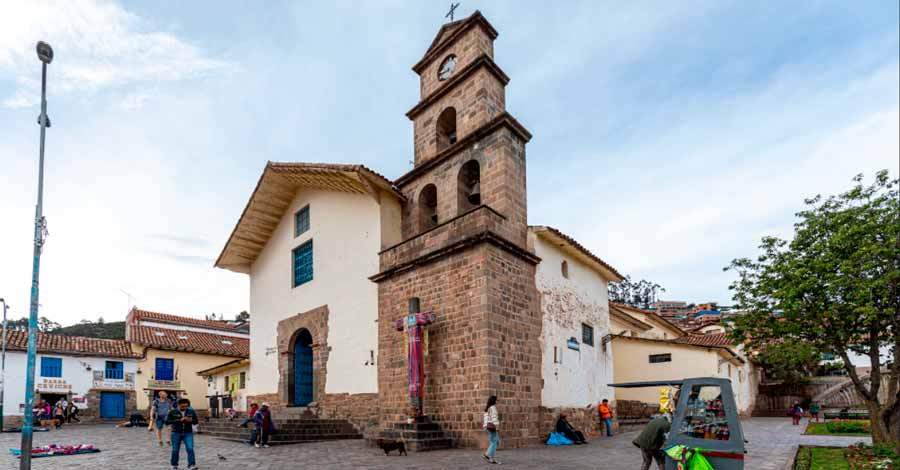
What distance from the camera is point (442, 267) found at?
1447 centimetres

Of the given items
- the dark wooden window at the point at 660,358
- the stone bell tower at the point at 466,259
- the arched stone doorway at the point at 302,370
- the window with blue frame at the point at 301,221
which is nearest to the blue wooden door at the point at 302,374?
the arched stone doorway at the point at 302,370

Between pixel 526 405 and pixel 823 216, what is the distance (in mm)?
7498

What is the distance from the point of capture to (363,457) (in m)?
11.9

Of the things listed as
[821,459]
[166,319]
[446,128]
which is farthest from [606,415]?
[166,319]

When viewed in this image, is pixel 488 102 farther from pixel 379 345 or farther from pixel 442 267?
pixel 379 345

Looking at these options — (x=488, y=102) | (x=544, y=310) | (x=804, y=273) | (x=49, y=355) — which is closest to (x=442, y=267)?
(x=544, y=310)

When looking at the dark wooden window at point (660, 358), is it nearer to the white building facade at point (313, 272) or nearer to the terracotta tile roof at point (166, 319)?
the white building facade at point (313, 272)

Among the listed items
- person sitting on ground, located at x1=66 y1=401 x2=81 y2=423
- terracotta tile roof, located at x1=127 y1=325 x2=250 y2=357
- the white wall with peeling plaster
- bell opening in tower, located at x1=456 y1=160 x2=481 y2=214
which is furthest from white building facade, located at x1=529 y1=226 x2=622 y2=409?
person sitting on ground, located at x1=66 y1=401 x2=81 y2=423

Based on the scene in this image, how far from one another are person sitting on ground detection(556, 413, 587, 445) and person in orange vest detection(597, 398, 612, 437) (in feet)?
8.68

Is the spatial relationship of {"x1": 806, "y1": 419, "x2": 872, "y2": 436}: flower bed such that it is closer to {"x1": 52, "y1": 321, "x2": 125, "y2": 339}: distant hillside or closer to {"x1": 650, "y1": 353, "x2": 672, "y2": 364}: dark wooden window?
{"x1": 650, "y1": 353, "x2": 672, "y2": 364}: dark wooden window

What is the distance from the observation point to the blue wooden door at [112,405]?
94.3 ft

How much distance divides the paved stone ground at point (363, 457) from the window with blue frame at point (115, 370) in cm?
1448

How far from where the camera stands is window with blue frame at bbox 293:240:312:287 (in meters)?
19.6

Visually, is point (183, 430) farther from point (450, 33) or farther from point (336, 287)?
point (450, 33)
